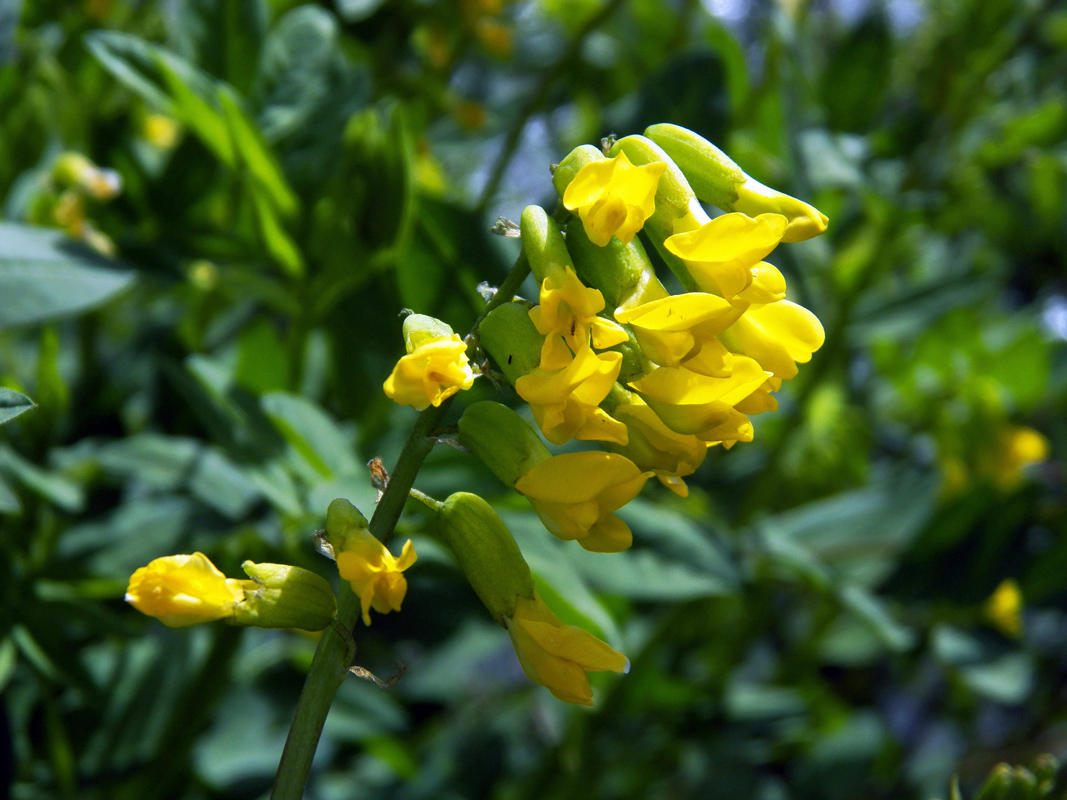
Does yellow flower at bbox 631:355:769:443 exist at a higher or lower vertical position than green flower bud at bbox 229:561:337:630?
higher

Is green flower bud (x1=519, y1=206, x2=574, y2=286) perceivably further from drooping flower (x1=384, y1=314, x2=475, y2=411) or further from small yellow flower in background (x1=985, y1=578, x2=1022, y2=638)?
small yellow flower in background (x1=985, y1=578, x2=1022, y2=638)

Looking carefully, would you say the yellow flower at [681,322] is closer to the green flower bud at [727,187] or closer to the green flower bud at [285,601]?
the green flower bud at [727,187]

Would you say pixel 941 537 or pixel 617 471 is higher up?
pixel 617 471

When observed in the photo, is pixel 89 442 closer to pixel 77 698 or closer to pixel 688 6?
pixel 77 698

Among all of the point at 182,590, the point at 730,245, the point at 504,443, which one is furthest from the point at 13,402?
the point at 730,245

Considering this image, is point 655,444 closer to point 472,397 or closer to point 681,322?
point 681,322

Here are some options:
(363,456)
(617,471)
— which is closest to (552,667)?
(617,471)

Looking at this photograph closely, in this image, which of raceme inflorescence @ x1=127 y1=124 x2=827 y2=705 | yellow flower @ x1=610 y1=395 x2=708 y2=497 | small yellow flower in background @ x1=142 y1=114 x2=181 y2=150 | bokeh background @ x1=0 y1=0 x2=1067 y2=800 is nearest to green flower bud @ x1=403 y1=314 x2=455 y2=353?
raceme inflorescence @ x1=127 y1=124 x2=827 y2=705
